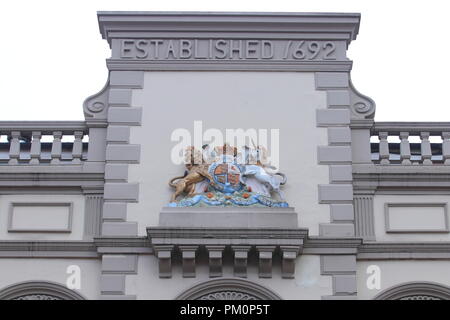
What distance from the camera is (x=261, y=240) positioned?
21156 mm

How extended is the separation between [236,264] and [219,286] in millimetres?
504

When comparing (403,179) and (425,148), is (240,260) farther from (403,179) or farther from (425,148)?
(425,148)

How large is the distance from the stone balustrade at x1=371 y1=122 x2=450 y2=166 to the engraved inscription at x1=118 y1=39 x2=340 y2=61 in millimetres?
1720

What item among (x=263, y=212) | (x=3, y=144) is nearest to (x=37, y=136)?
(x=3, y=144)

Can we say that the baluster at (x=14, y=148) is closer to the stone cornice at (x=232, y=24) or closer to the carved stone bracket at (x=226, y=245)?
the stone cornice at (x=232, y=24)

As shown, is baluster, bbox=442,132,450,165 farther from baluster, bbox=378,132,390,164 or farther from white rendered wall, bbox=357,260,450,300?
white rendered wall, bbox=357,260,450,300

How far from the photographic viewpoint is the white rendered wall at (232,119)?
72.1 feet

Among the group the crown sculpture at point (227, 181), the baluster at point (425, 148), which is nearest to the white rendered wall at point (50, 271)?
the crown sculpture at point (227, 181)

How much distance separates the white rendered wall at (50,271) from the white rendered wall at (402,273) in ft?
16.0

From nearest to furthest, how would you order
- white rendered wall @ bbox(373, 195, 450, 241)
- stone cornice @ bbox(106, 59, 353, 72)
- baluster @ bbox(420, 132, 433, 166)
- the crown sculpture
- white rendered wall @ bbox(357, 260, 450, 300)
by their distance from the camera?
1. white rendered wall @ bbox(357, 260, 450, 300)
2. the crown sculpture
3. white rendered wall @ bbox(373, 195, 450, 241)
4. baluster @ bbox(420, 132, 433, 166)
5. stone cornice @ bbox(106, 59, 353, 72)

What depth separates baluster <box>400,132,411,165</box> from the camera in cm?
2262

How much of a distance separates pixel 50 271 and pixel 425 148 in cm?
757

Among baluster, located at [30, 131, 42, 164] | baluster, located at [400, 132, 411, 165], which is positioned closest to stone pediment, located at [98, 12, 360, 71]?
baluster, located at [400, 132, 411, 165]

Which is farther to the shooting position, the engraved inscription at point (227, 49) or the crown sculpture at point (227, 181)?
the engraved inscription at point (227, 49)
